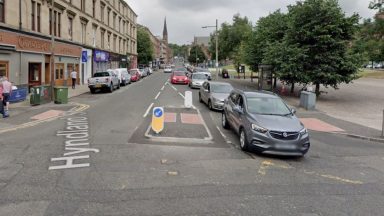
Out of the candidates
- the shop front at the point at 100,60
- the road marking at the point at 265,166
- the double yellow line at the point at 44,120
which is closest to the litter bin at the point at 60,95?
the double yellow line at the point at 44,120

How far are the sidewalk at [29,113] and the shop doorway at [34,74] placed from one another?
12.3 ft

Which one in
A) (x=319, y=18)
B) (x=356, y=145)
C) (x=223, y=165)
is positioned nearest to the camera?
(x=223, y=165)

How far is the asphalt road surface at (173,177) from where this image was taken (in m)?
5.45

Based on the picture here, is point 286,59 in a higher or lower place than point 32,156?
higher

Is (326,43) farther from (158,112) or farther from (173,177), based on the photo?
(173,177)

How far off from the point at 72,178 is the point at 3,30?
15.8 m

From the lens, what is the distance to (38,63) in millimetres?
24266

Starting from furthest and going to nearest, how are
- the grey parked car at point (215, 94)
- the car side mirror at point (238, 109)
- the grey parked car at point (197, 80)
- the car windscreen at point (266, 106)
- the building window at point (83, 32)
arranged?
the building window at point (83, 32) → the grey parked car at point (197, 80) → the grey parked car at point (215, 94) → the car side mirror at point (238, 109) → the car windscreen at point (266, 106)

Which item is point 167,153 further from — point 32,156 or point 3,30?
point 3,30

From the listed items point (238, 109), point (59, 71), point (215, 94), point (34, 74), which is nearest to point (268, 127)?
point (238, 109)

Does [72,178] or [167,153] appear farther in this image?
[167,153]

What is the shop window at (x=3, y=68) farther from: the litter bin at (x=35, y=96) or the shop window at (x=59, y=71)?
the shop window at (x=59, y=71)

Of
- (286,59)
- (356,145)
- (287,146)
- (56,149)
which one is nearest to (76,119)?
(56,149)

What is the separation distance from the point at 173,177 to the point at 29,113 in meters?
11.2
